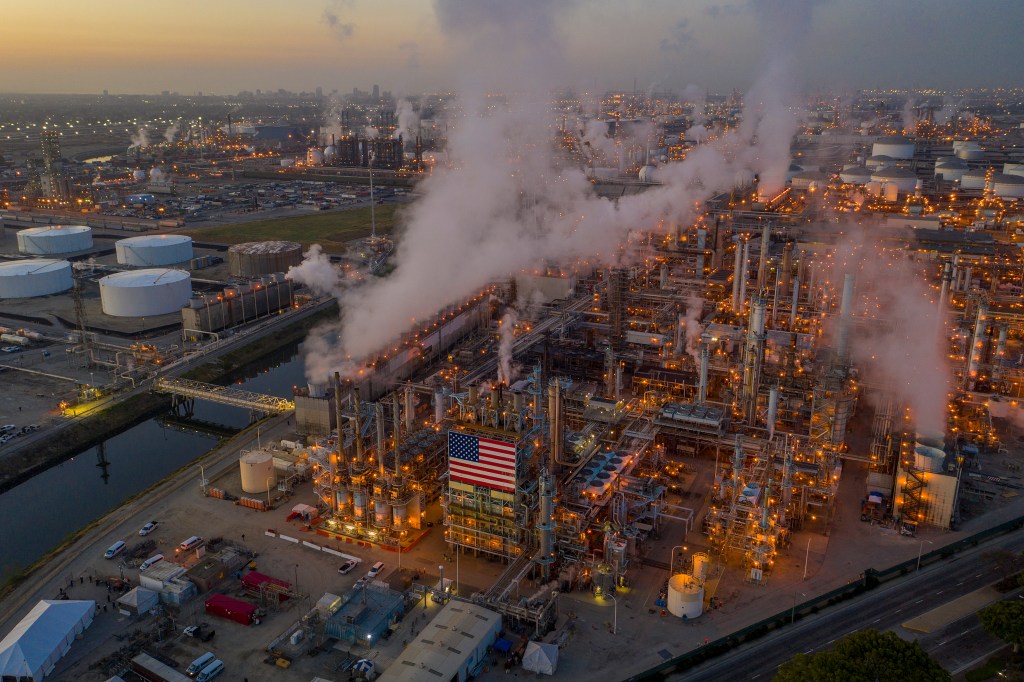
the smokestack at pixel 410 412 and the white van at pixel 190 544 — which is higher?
the smokestack at pixel 410 412

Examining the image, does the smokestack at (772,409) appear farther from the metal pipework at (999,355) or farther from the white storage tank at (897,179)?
the white storage tank at (897,179)

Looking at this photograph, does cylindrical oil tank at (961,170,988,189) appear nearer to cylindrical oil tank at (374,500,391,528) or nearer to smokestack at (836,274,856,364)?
smokestack at (836,274,856,364)

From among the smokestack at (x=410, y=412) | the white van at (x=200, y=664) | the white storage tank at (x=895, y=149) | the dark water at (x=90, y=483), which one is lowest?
the dark water at (x=90, y=483)

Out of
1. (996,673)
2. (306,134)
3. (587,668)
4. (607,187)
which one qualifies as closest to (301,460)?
(587,668)

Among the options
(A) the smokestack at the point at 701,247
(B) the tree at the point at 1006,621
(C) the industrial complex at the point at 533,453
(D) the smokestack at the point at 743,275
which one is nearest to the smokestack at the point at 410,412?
(C) the industrial complex at the point at 533,453

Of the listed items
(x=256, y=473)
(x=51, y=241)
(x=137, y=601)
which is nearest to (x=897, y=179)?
(x=256, y=473)

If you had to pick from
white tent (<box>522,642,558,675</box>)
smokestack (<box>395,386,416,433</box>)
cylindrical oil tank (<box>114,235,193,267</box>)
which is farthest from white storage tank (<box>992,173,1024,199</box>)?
white tent (<box>522,642,558,675</box>)
